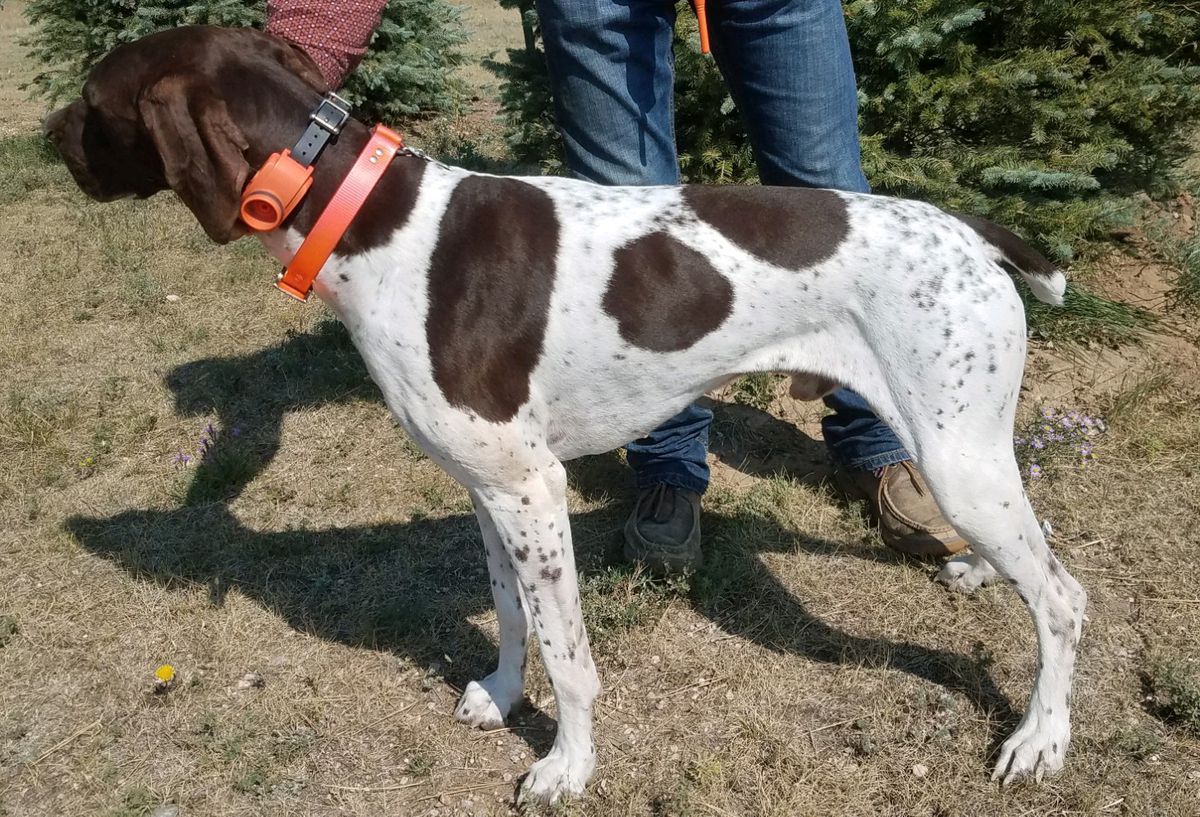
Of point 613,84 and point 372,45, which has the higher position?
point 613,84

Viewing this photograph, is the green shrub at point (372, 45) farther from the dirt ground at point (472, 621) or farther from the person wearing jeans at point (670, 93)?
the person wearing jeans at point (670, 93)

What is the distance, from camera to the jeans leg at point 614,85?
2963 mm

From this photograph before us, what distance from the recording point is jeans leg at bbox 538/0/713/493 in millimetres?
2963

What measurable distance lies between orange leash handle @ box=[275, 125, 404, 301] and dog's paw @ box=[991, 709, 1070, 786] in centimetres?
220

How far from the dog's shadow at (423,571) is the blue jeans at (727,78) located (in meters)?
1.36

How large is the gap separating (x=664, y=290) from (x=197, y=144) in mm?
1132

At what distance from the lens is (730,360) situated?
8.30 feet

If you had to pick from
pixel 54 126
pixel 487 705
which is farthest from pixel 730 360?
pixel 54 126

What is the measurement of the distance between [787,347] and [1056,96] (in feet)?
10.9

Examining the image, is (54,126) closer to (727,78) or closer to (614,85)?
(614,85)

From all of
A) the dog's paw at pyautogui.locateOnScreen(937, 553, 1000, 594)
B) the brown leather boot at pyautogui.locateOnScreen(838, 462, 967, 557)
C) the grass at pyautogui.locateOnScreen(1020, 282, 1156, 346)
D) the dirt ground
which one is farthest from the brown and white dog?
the grass at pyautogui.locateOnScreen(1020, 282, 1156, 346)

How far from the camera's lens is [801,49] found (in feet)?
9.96

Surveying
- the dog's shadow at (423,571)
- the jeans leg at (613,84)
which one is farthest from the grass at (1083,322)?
the jeans leg at (613,84)

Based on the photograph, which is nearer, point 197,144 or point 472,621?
point 197,144
